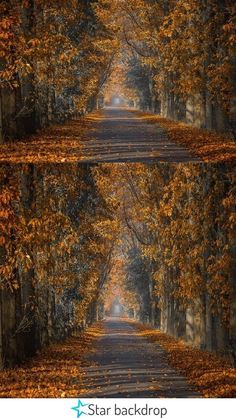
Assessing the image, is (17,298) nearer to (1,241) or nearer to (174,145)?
(1,241)

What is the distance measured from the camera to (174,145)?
2605 cm

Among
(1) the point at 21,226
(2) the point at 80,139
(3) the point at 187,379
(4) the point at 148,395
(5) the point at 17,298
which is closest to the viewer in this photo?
(4) the point at 148,395

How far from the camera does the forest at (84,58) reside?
2450 cm

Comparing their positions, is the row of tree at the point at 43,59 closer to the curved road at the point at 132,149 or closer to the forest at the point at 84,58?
the forest at the point at 84,58

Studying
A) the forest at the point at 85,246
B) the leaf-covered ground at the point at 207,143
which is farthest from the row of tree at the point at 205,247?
the leaf-covered ground at the point at 207,143

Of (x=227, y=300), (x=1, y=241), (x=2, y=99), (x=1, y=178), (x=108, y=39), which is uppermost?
(x=108, y=39)

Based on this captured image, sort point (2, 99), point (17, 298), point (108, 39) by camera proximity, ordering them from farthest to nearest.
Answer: point (108, 39) → point (2, 99) → point (17, 298)

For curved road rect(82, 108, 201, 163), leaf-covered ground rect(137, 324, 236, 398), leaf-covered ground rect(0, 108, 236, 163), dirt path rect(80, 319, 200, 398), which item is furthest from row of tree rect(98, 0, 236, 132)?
dirt path rect(80, 319, 200, 398)

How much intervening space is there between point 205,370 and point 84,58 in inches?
1047

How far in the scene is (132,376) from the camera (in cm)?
1748

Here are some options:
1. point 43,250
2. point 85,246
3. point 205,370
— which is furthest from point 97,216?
point 205,370

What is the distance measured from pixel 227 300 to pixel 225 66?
9.78 m

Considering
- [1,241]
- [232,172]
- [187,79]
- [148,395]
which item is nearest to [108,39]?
[187,79]

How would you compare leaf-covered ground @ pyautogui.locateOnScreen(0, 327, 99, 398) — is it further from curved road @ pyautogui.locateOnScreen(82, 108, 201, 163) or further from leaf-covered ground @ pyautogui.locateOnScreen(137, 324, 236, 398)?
curved road @ pyautogui.locateOnScreen(82, 108, 201, 163)
